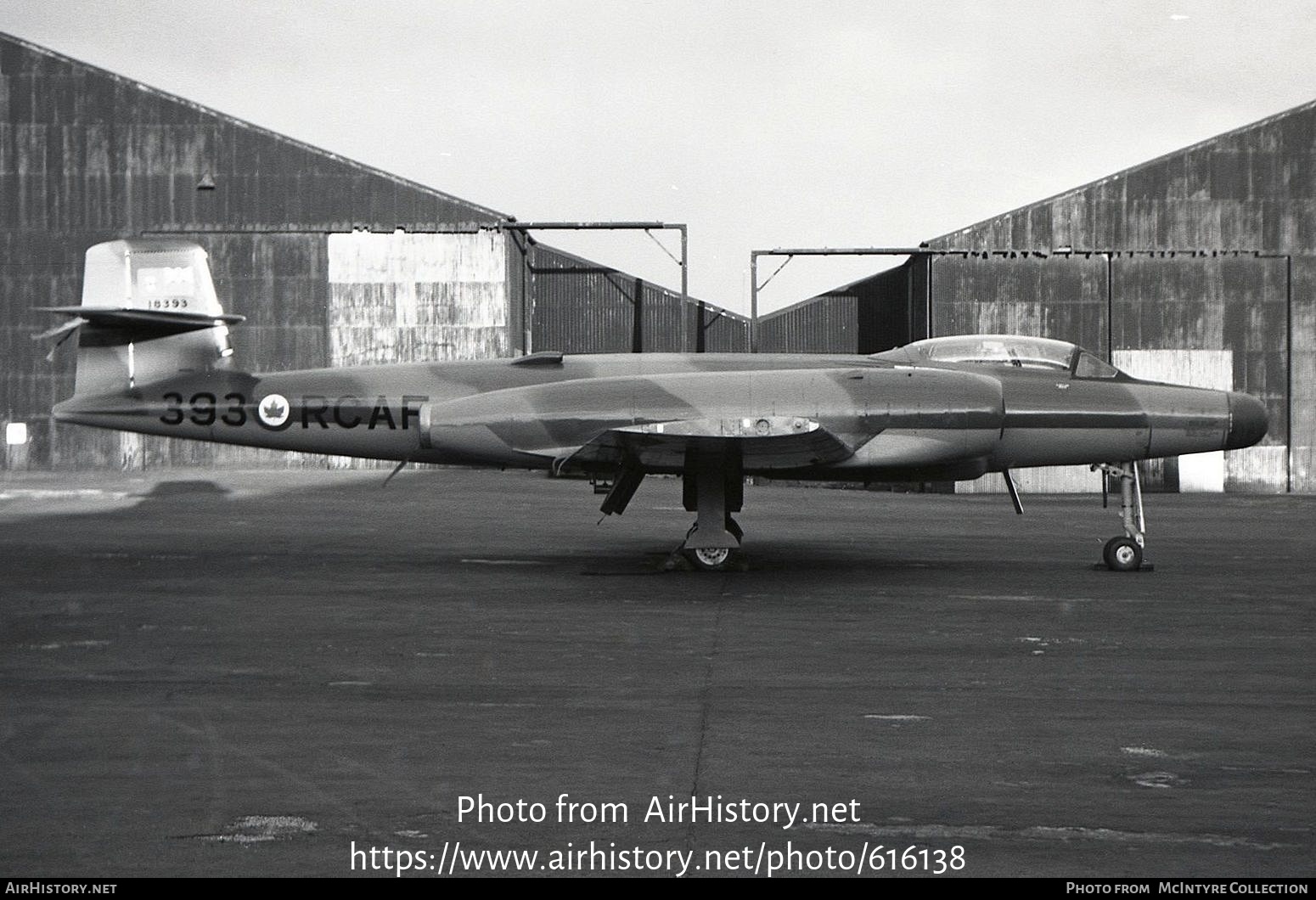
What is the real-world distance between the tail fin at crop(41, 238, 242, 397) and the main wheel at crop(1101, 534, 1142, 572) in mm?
10699

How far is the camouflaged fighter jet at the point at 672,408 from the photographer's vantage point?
49.1ft

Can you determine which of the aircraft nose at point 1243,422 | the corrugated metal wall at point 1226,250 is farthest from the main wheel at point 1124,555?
the corrugated metal wall at point 1226,250

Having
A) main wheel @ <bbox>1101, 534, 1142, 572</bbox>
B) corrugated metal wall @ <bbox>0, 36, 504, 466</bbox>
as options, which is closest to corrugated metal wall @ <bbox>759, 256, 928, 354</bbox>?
corrugated metal wall @ <bbox>0, 36, 504, 466</bbox>

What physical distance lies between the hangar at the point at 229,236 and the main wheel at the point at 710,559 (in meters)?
20.3

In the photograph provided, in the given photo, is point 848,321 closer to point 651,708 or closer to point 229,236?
point 229,236

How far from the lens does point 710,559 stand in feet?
49.9

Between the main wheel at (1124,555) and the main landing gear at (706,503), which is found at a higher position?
the main landing gear at (706,503)

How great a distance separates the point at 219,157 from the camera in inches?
1363

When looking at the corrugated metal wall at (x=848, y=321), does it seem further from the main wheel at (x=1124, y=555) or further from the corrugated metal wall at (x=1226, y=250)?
the main wheel at (x=1124, y=555)

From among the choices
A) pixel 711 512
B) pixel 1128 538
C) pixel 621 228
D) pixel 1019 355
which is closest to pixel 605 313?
pixel 621 228

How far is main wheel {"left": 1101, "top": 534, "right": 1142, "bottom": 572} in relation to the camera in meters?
15.3

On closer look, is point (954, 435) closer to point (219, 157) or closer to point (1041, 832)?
point (1041, 832)

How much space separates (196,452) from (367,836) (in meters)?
30.9

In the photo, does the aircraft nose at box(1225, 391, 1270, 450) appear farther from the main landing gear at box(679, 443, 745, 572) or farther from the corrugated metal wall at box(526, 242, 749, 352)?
the corrugated metal wall at box(526, 242, 749, 352)
